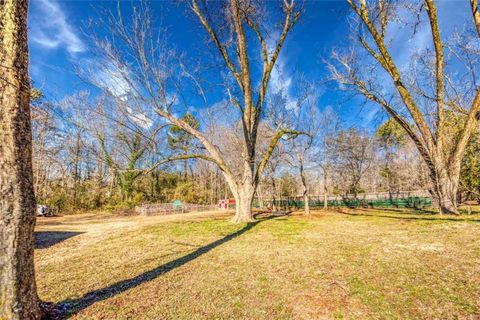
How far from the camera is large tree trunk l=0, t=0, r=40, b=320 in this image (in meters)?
2.19

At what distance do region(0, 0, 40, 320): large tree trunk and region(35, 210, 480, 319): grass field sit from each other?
2.29 ft

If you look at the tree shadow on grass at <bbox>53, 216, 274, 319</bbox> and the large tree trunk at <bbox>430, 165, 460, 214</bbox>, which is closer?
the tree shadow on grass at <bbox>53, 216, 274, 319</bbox>

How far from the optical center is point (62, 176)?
2508 cm

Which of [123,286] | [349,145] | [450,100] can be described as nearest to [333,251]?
[123,286]

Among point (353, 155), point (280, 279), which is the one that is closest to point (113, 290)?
point (280, 279)

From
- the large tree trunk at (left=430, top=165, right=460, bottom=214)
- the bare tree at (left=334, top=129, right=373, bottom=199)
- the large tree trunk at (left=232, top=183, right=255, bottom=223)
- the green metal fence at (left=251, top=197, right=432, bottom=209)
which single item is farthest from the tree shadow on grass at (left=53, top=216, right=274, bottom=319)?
the bare tree at (left=334, top=129, right=373, bottom=199)

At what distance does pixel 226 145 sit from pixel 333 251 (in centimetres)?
1675

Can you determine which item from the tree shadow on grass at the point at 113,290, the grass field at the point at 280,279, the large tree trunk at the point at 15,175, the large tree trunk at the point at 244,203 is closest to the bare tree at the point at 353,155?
the large tree trunk at the point at 244,203

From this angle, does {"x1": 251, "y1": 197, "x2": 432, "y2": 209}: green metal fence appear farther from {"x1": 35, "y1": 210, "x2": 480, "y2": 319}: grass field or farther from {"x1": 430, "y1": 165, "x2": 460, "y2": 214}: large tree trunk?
{"x1": 35, "y1": 210, "x2": 480, "y2": 319}: grass field

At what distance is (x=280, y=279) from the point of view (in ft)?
11.4

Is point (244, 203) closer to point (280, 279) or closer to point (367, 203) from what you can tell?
point (280, 279)

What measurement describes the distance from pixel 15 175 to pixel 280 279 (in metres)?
3.50

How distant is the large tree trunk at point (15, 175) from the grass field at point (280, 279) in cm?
70

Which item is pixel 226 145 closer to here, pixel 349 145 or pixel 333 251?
pixel 349 145
